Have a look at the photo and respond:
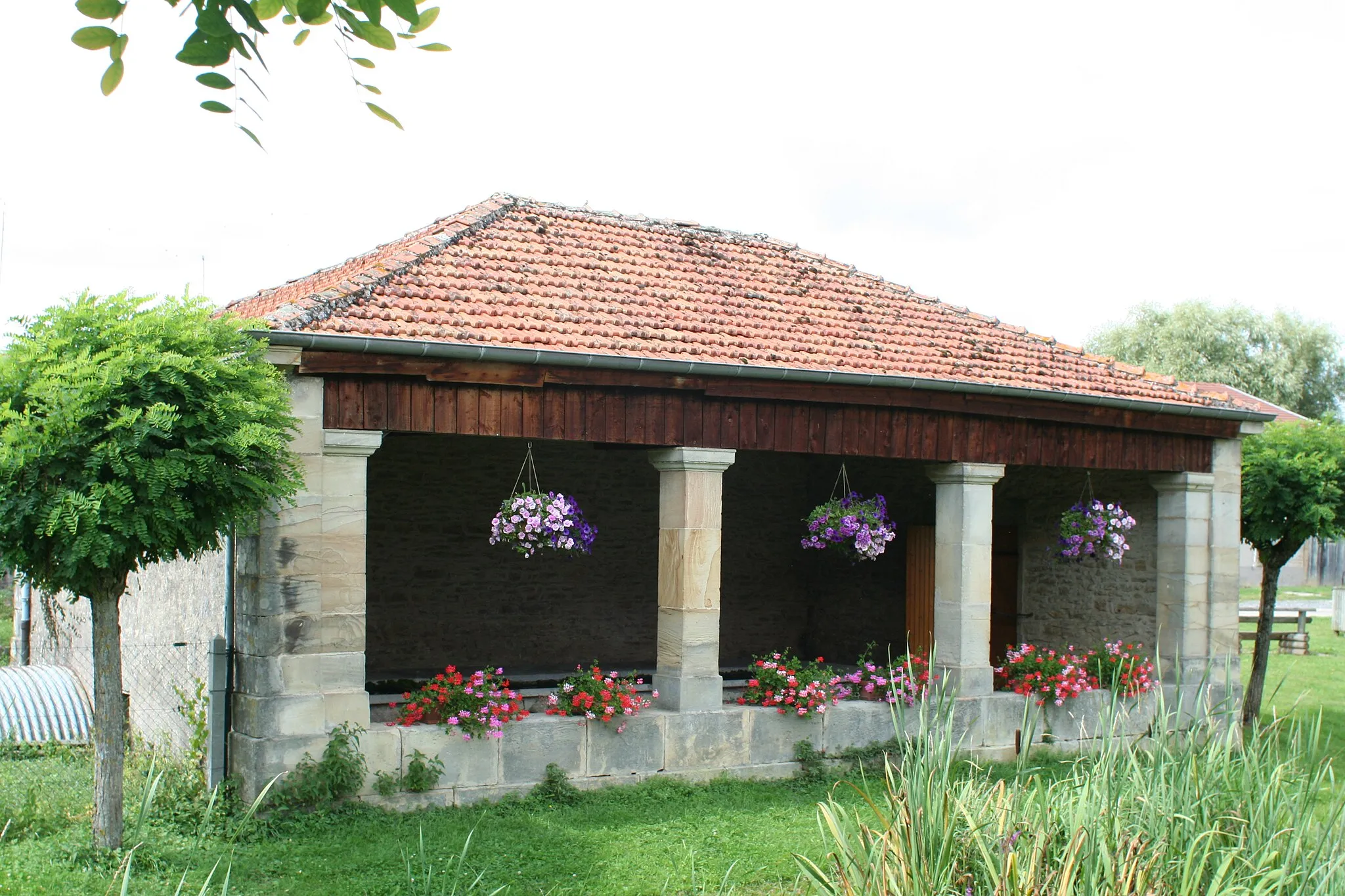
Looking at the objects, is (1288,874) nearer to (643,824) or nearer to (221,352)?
(643,824)

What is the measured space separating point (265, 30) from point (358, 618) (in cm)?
473

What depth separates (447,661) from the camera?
11773 mm

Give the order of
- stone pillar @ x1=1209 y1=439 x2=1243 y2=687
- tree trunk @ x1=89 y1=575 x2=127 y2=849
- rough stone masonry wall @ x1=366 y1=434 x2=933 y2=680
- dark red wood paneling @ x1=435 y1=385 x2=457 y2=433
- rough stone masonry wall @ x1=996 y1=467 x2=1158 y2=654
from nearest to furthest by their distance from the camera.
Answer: tree trunk @ x1=89 y1=575 x2=127 y2=849 → dark red wood paneling @ x1=435 y1=385 x2=457 y2=433 → stone pillar @ x1=1209 y1=439 x2=1243 y2=687 → rough stone masonry wall @ x1=996 y1=467 x2=1158 y2=654 → rough stone masonry wall @ x1=366 y1=434 x2=933 y2=680

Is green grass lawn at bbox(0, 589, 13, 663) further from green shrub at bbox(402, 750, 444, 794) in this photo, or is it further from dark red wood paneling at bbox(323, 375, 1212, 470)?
dark red wood paneling at bbox(323, 375, 1212, 470)

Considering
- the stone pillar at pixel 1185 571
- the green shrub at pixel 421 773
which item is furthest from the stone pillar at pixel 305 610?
the stone pillar at pixel 1185 571

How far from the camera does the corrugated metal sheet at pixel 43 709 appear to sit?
381 inches

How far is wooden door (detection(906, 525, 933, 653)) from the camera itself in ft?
42.4

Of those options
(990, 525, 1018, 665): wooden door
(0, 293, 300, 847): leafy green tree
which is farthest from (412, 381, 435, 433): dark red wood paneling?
(990, 525, 1018, 665): wooden door

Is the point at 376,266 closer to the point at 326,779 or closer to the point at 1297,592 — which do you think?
the point at 326,779

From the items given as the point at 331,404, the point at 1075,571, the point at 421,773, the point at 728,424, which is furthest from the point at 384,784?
the point at 1075,571

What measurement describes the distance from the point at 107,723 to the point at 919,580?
8.74 metres

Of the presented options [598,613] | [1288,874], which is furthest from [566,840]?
[598,613]

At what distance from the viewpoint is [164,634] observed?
9.47 meters

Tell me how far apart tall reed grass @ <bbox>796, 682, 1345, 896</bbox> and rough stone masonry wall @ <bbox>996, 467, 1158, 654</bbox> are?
6.60 meters
